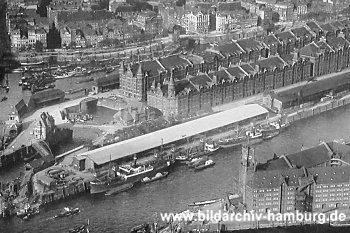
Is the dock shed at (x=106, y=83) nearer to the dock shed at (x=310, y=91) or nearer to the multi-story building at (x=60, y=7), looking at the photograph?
the dock shed at (x=310, y=91)

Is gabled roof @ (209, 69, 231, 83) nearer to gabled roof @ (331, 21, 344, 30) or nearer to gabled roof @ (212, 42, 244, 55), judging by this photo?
gabled roof @ (212, 42, 244, 55)

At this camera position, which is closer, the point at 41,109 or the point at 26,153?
the point at 26,153

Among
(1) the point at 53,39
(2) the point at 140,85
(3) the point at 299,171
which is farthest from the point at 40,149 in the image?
(1) the point at 53,39

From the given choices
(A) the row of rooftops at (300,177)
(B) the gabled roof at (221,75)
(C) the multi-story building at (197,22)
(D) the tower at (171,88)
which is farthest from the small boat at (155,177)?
(C) the multi-story building at (197,22)

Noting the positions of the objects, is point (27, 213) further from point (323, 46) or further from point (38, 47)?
point (323, 46)

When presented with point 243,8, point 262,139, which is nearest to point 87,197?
point 262,139

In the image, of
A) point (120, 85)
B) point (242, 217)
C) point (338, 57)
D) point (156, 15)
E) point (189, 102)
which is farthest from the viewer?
point (156, 15)

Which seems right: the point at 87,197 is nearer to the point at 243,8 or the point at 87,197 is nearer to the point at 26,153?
the point at 26,153
